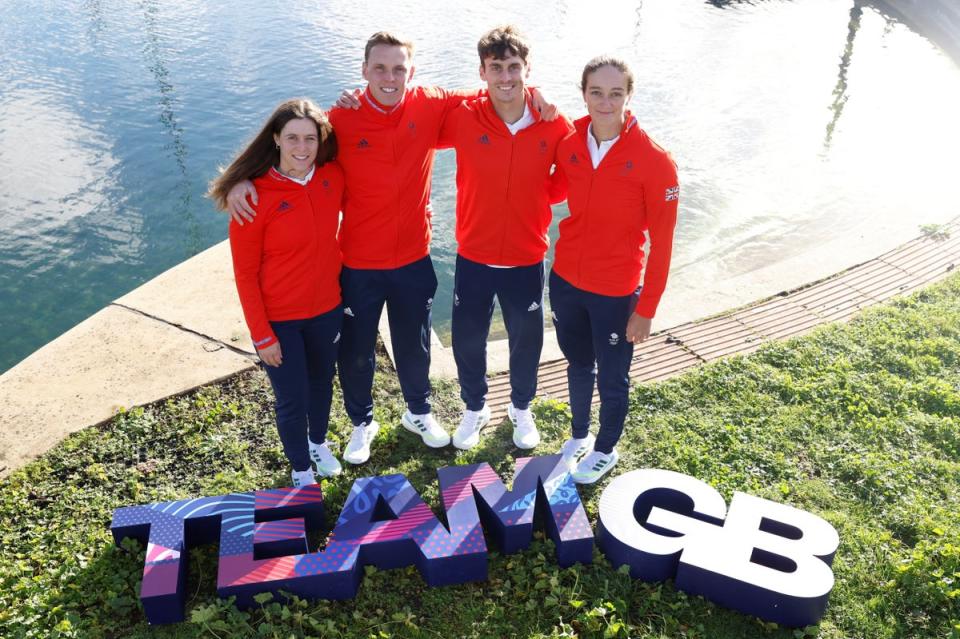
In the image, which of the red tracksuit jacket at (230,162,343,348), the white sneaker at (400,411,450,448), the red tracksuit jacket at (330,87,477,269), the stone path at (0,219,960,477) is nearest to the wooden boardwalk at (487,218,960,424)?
the stone path at (0,219,960,477)

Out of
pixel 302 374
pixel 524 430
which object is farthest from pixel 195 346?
pixel 524 430

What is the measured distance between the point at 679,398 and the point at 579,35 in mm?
11528

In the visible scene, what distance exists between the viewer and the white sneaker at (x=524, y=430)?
4.85 meters

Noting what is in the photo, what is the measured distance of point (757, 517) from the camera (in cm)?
402

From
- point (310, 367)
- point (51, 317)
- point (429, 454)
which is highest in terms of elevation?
point (310, 367)

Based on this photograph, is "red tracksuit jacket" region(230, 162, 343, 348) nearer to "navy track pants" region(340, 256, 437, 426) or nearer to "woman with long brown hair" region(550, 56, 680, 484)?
"navy track pants" region(340, 256, 437, 426)

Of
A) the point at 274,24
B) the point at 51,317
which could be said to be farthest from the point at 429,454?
the point at 274,24

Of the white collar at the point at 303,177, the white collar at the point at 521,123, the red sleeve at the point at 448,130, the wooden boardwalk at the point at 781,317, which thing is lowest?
the wooden boardwalk at the point at 781,317

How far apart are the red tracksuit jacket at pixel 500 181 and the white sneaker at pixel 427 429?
1207 millimetres

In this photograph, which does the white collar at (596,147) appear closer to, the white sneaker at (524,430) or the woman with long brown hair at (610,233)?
the woman with long brown hair at (610,233)

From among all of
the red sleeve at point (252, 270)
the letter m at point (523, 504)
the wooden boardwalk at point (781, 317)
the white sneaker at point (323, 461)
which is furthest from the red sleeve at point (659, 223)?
the white sneaker at point (323, 461)

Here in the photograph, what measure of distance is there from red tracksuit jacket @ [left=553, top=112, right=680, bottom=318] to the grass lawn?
1353mm

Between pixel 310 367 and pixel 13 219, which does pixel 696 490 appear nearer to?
pixel 310 367

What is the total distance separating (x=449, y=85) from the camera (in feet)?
39.4
